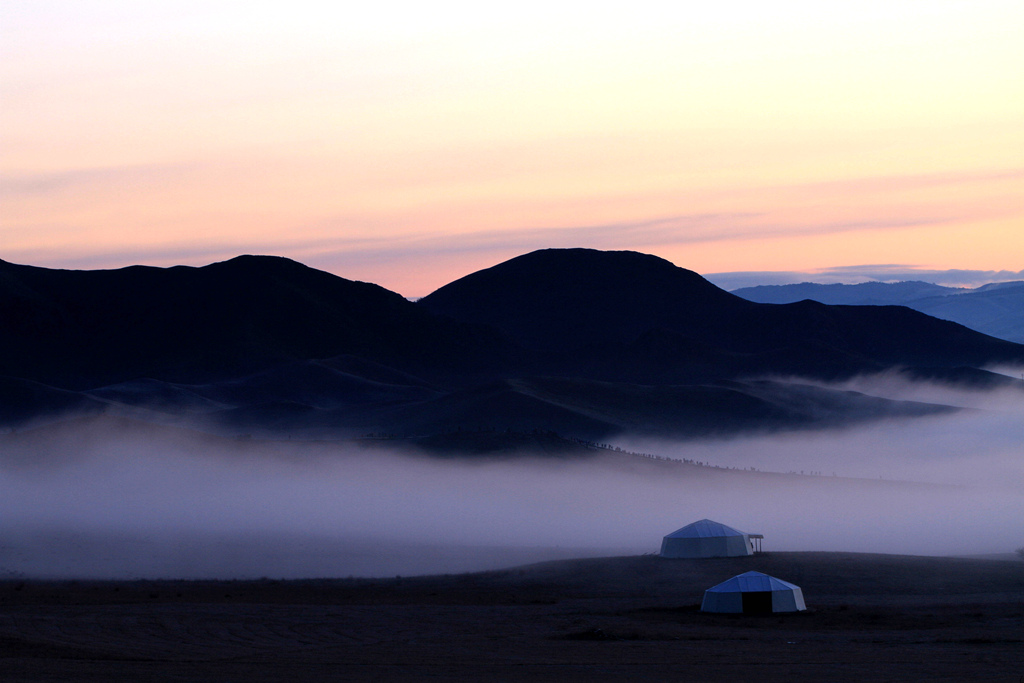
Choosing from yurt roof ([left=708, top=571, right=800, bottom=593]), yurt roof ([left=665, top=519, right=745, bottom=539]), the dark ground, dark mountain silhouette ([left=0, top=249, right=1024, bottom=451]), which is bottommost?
the dark ground

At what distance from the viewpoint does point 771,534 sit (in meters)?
73.1

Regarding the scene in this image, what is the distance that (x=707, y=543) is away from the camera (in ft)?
183

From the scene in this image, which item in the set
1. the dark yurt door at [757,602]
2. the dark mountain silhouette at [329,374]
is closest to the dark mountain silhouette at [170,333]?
the dark mountain silhouette at [329,374]

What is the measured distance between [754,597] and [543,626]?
723cm

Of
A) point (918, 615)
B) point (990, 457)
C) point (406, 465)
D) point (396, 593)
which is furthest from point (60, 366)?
point (918, 615)

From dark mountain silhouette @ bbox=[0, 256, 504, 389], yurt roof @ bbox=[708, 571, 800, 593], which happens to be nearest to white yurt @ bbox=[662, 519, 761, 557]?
yurt roof @ bbox=[708, 571, 800, 593]

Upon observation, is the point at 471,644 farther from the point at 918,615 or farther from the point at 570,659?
the point at 918,615

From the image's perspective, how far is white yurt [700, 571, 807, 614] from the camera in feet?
131

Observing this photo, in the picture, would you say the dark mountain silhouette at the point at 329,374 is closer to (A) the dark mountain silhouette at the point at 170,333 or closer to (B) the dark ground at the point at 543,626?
(A) the dark mountain silhouette at the point at 170,333

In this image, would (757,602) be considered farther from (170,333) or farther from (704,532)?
(170,333)

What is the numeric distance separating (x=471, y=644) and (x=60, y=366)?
506 ft

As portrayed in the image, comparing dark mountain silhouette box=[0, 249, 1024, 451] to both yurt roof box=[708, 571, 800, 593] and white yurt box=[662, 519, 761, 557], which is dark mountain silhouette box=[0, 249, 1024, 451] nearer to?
white yurt box=[662, 519, 761, 557]

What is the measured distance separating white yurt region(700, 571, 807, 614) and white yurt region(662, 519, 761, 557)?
15084mm

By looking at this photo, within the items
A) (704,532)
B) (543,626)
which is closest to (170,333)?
(704,532)
